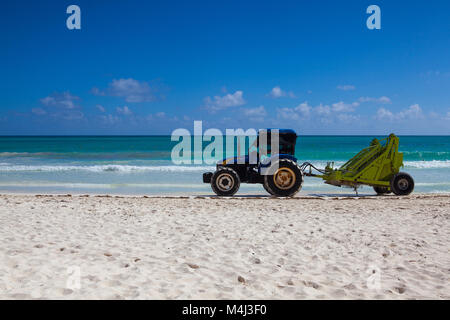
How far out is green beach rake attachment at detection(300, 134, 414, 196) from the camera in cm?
959

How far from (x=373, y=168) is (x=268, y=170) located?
2.78m

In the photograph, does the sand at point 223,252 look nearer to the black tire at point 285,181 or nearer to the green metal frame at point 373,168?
the black tire at point 285,181

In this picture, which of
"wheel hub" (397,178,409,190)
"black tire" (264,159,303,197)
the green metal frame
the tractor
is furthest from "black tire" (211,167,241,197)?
"wheel hub" (397,178,409,190)

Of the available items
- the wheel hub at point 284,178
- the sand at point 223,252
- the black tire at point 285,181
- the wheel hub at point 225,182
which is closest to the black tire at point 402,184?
the sand at point 223,252

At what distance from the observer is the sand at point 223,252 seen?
11.9 ft

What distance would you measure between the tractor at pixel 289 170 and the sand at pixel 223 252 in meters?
1.28

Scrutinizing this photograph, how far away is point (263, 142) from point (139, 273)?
5919 millimetres

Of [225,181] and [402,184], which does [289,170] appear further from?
[402,184]

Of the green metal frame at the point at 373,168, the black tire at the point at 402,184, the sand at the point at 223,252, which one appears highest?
the green metal frame at the point at 373,168

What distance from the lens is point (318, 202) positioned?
9.16 m

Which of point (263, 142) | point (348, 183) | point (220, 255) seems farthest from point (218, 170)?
point (220, 255)

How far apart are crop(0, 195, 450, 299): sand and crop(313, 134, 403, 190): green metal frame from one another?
149 cm

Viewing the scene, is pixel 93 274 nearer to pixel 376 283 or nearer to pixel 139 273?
pixel 139 273

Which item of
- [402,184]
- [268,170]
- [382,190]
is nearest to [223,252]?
[268,170]
